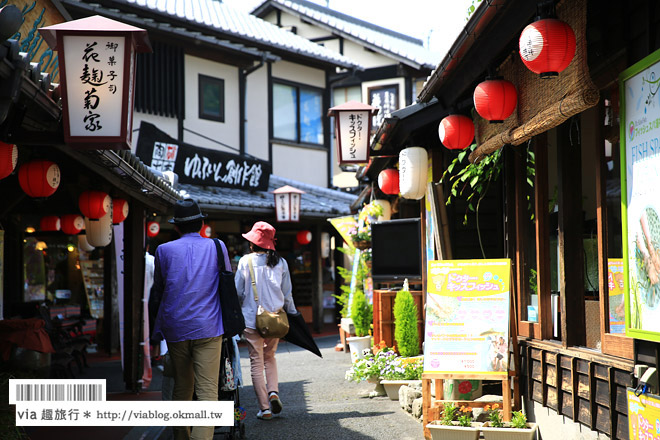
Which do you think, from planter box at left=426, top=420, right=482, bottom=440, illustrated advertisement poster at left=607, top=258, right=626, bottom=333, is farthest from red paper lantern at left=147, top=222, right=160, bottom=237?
illustrated advertisement poster at left=607, top=258, right=626, bottom=333

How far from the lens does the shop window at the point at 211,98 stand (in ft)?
67.7

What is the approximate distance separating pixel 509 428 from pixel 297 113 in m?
18.1

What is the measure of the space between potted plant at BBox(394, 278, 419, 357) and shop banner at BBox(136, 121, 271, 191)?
9188mm

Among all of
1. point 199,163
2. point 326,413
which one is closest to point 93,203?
point 326,413

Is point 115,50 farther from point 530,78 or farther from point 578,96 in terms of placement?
point 578,96

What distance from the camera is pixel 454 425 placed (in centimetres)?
686

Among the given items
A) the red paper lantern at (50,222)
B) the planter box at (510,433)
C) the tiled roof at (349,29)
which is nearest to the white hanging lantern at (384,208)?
the red paper lantern at (50,222)

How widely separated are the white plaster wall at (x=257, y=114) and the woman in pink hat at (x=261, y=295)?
13.3 metres

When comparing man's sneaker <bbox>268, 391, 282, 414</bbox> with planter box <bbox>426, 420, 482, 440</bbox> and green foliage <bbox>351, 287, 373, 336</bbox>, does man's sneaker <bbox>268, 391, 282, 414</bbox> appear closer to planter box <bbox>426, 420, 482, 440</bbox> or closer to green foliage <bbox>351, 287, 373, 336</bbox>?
planter box <bbox>426, 420, 482, 440</bbox>

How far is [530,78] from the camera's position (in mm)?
6301

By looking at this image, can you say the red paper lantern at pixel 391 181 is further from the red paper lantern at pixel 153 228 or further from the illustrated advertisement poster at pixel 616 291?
the red paper lantern at pixel 153 228

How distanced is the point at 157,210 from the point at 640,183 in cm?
934

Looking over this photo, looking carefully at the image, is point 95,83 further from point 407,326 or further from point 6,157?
point 407,326

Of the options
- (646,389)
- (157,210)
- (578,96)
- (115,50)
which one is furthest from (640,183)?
(157,210)
